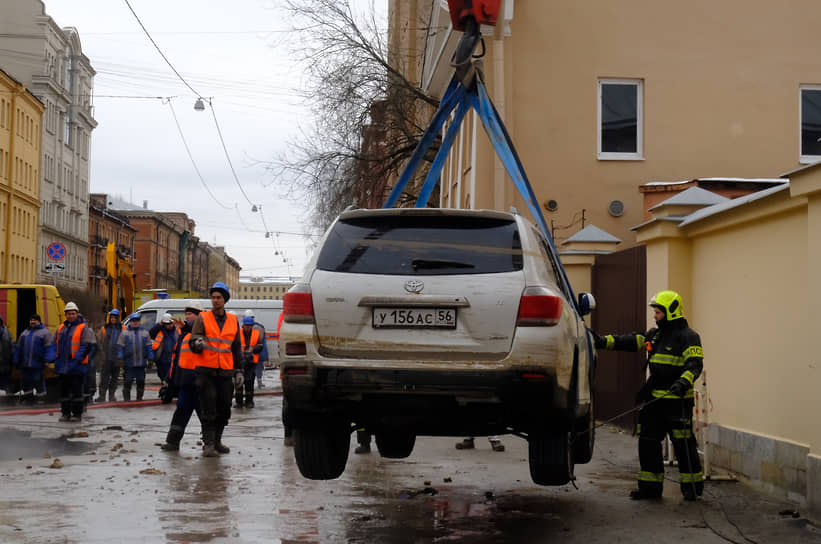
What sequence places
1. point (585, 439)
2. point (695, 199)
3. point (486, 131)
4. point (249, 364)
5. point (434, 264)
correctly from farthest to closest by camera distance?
point (249, 364) < point (695, 199) < point (486, 131) < point (585, 439) < point (434, 264)

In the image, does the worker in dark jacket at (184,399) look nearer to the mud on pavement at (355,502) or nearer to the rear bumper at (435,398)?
the mud on pavement at (355,502)

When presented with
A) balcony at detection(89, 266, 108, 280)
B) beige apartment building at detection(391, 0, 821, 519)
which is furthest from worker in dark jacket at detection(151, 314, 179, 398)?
balcony at detection(89, 266, 108, 280)

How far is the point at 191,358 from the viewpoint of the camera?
13.5 meters

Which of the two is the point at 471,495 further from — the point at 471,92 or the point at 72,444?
the point at 72,444

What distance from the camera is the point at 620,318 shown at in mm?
15492

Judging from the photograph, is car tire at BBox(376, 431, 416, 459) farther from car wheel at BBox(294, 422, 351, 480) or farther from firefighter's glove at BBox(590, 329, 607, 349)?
firefighter's glove at BBox(590, 329, 607, 349)

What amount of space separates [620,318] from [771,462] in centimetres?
559

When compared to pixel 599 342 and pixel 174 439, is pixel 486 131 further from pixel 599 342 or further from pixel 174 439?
pixel 174 439

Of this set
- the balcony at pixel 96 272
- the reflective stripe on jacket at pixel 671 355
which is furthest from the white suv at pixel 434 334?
the balcony at pixel 96 272

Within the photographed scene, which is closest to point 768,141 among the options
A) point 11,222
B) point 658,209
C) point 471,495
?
point 658,209

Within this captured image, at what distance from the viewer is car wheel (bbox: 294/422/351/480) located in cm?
751

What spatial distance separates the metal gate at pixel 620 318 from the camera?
A: 14.5 m

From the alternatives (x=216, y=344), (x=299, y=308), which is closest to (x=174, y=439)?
(x=216, y=344)

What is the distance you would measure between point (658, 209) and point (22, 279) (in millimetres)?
63566
